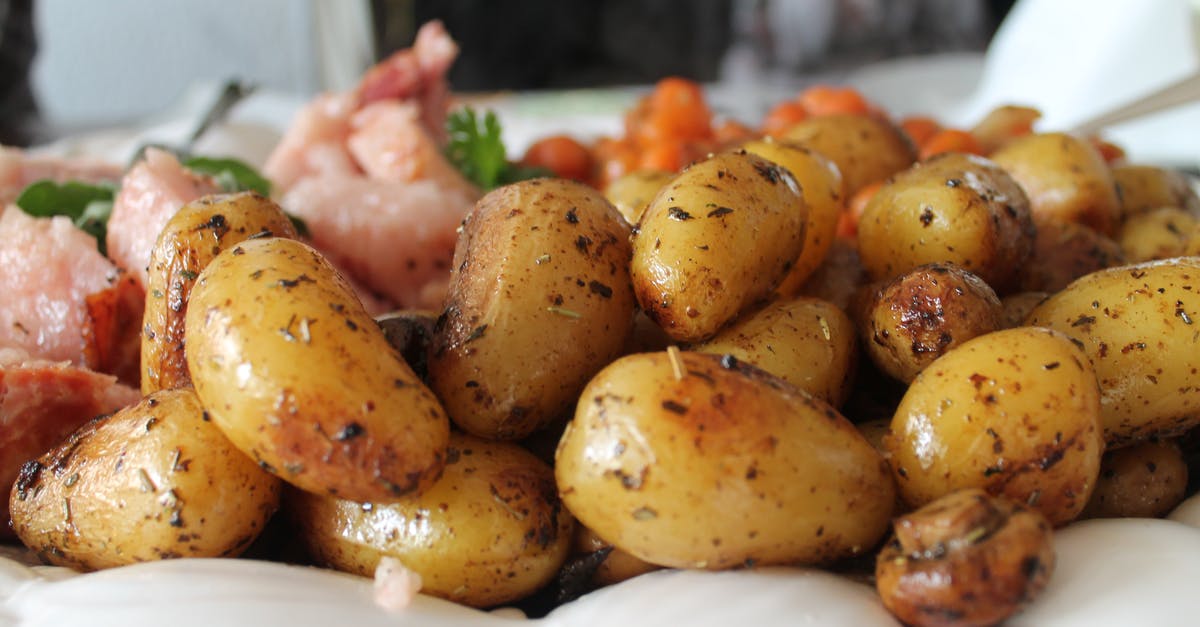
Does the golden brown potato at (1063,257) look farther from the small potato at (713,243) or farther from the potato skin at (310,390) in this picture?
the potato skin at (310,390)

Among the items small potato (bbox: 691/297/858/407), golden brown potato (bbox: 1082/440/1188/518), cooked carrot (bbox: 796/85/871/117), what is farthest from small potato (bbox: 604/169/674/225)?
cooked carrot (bbox: 796/85/871/117)

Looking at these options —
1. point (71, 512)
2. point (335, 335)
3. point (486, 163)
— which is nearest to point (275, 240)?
point (335, 335)

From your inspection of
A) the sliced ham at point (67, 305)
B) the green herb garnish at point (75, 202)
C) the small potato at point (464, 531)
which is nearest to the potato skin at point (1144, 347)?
the small potato at point (464, 531)

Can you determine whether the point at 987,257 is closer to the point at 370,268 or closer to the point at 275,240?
the point at 275,240

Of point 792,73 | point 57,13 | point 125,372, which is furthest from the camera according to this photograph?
point 57,13

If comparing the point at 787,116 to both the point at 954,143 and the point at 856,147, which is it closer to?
the point at 954,143

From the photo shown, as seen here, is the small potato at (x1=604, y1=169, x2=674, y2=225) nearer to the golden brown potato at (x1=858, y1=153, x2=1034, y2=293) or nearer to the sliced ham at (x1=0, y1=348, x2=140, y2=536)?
the golden brown potato at (x1=858, y1=153, x2=1034, y2=293)
